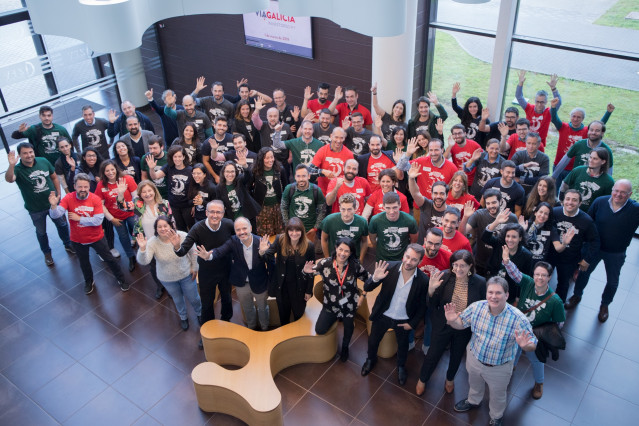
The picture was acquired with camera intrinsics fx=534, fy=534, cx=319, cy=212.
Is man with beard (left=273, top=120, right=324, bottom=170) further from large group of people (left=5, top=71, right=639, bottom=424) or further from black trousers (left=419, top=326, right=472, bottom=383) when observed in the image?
black trousers (left=419, top=326, right=472, bottom=383)

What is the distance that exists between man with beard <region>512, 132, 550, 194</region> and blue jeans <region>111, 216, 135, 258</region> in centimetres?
478

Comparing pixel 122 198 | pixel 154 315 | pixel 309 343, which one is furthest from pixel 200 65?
pixel 309 343

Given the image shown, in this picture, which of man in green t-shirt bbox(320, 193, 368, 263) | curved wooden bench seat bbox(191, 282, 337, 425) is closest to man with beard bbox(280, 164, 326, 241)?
man in green t-shirt bbox(320, 193, 368, 263)

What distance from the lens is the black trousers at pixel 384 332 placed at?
486 cm

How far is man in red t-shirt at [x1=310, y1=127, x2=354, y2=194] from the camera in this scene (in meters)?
6.42

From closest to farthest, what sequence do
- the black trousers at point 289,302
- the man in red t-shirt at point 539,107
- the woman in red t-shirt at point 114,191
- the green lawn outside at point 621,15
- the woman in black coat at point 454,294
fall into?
the woman in black coat at point 454,294
the black trousers at point 289,302
the woman in red t-shirt at point 114,191
the green lawn outside at point 621,15
the man in red t-shirt at point 539,107

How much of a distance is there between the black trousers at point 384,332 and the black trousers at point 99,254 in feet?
10.7

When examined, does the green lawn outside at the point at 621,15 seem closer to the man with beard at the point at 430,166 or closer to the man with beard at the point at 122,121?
the man with beard at the point at 430,166

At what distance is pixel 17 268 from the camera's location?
6.98 meters

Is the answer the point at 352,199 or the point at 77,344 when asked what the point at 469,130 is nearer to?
the point at 352,199

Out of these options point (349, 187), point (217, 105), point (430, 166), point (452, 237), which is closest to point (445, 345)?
point (452, 237)

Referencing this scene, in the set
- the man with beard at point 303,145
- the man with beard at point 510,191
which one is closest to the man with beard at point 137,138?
the man with beard at point 303,145

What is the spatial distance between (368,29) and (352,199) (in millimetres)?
4289

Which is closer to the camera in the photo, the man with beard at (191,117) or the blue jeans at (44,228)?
the blue jeans at (44,228)
